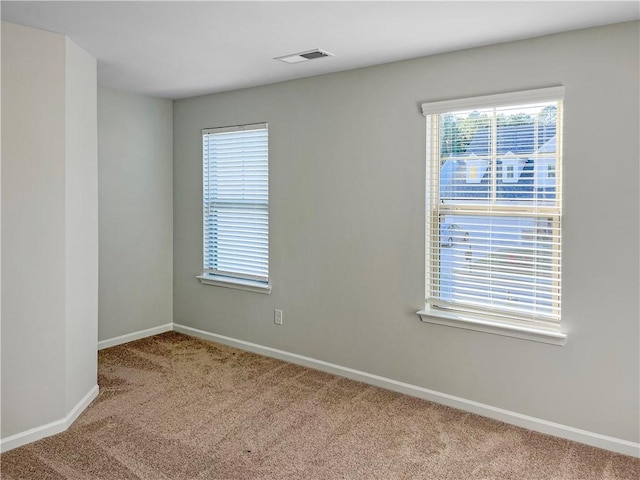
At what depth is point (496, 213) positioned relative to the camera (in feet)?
10.3

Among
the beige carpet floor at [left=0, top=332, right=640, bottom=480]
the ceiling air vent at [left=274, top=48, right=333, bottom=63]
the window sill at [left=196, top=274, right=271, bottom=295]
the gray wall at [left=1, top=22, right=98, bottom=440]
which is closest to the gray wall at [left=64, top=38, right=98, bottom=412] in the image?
the gray wall at [left=1, top=22, right=98, bottom=440]

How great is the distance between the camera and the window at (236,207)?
4.39 m

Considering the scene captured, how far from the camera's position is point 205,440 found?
288 cm

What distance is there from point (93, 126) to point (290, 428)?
234 centimetres

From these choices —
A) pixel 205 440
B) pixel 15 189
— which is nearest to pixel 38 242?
pixel 15 189

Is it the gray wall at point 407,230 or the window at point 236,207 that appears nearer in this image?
the gray wall at point 407,230

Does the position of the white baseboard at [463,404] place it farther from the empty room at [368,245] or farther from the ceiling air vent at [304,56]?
the ceiling air vent at [304,56]

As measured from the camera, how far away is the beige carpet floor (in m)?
2.57

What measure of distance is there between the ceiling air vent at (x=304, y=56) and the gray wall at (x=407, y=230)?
1.43ft

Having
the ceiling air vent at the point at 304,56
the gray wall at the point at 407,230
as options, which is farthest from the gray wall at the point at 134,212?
the ceiling air vent at the point at 304,56

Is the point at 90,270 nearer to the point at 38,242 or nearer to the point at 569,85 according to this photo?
the point at 38,242

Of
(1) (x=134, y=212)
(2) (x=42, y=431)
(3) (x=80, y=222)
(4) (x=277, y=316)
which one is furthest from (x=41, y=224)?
(4) (x=277, y=316)

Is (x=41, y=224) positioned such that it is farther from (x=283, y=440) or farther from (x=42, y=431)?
(x=283, y=440)

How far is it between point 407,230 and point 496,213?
0.62m
